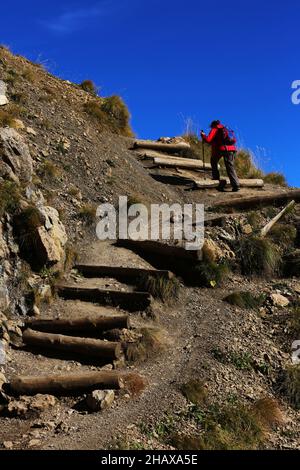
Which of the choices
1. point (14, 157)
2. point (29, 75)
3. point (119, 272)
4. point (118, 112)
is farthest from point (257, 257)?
point (29, 75)

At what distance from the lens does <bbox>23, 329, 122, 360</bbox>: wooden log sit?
9.22m

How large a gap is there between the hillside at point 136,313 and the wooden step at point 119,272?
0.03 m

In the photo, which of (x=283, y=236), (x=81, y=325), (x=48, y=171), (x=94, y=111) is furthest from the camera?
(x=94, y=111)

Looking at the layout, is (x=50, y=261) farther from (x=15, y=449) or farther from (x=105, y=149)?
(x=105, y=149)

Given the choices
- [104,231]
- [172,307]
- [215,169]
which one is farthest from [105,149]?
[172,307]

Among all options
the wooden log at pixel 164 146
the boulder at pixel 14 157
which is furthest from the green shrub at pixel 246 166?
the boulder at pixel 14 157

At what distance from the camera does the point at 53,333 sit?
394 inches

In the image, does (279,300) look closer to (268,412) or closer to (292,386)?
(292,386)

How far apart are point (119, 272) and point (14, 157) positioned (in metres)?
3.72

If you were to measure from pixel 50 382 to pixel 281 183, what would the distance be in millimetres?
13401

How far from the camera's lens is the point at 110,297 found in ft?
35.6

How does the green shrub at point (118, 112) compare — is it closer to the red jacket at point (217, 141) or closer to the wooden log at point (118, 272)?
the red jacket at point (217, 141)

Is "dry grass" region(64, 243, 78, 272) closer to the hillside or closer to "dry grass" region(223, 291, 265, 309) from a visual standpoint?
the hillside

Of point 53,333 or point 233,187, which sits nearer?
point 53,333
